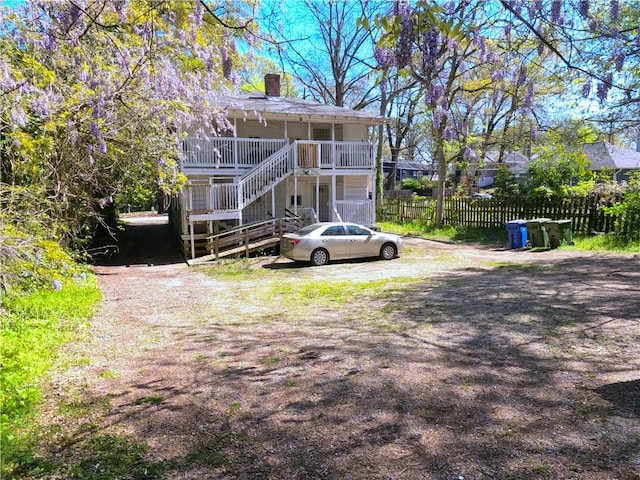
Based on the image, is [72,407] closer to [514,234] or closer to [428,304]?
[428,304]

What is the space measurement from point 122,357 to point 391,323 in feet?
11.9

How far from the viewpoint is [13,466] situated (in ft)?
10.0

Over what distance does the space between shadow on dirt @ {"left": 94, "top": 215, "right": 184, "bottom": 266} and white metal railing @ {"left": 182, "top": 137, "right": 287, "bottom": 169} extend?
12.0ft

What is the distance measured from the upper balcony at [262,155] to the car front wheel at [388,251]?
534cm

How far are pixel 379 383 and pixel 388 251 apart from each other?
36.4ft

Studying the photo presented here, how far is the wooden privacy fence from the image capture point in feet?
55.5

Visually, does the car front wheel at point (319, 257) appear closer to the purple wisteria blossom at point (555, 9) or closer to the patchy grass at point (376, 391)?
the patchy grass at point (376, 391)

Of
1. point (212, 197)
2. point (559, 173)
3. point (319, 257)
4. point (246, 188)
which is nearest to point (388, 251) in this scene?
point (319, 257)

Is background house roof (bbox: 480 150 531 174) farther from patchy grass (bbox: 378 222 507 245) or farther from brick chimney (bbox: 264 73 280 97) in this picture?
brick chimney (bbox: 264 73 280 97)

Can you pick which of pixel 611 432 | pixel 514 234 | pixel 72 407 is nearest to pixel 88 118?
pixel 72 407

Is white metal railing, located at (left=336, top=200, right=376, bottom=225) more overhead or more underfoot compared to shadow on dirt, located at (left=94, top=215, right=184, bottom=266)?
more overhead

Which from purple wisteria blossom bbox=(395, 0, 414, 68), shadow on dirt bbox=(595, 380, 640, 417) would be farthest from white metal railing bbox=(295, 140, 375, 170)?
shadow on dirt bbox=(595, 380, 640, 417)

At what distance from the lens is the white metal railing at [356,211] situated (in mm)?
19844

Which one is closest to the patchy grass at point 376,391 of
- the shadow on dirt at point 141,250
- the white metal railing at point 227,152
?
the shadow on dirt at point 141,250
